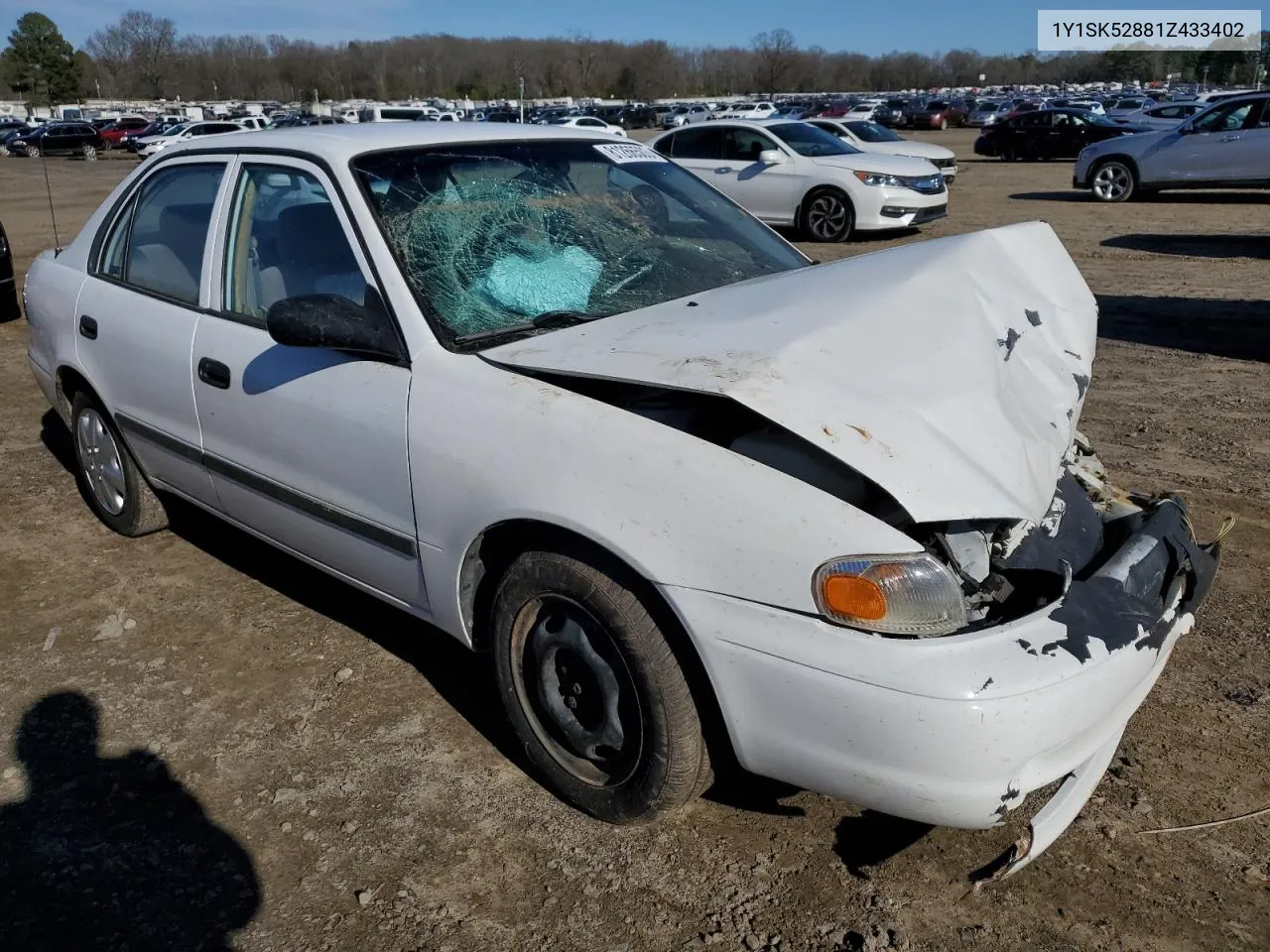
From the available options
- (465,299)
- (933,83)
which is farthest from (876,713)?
(933,83)

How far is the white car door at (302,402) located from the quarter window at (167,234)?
20cm

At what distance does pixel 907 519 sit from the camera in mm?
2348

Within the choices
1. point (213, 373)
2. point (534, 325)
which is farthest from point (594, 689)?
point (213, 373)

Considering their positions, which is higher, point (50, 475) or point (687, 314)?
point (687, 314)

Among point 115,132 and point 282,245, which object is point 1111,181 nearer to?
point 282,245

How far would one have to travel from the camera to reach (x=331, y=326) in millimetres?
2775

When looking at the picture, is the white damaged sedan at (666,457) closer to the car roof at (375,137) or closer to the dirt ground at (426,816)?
the car roof at (375,137)

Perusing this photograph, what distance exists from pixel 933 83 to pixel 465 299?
499ft

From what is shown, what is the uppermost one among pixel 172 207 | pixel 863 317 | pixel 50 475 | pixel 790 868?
pixel 172 207

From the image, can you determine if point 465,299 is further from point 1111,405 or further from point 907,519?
point 1111,405

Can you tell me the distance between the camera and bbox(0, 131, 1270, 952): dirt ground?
2391 mm

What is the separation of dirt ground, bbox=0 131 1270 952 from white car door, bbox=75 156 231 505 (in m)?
0.63

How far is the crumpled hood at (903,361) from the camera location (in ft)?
7.37

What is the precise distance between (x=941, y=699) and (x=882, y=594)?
234 millimetres
